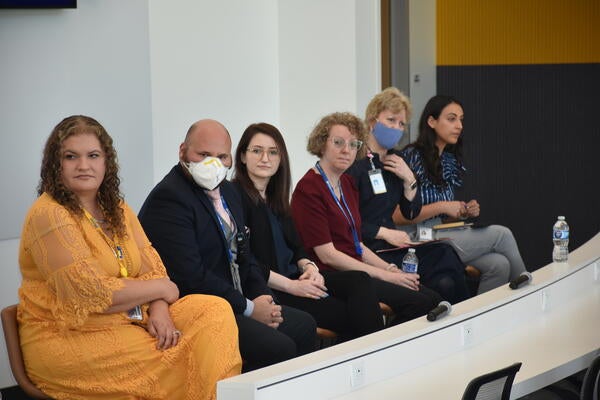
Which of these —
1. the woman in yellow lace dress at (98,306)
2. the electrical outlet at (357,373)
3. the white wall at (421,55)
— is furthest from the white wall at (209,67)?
the electrical outlet at (357,373)

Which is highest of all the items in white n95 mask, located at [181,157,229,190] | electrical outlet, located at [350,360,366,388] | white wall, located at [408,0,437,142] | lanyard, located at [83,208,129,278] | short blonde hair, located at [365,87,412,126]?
white wall, located at [408,0,437,142]

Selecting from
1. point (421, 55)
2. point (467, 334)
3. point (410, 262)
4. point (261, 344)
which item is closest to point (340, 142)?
point (410, 262)

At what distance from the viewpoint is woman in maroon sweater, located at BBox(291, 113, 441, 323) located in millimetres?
4543

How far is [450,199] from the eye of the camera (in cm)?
560

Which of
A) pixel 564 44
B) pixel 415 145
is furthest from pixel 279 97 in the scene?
Answer: pixel 564 44

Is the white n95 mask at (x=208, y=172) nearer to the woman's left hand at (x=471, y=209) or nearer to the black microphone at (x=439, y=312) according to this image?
the black microphone at (x=439, y=312)

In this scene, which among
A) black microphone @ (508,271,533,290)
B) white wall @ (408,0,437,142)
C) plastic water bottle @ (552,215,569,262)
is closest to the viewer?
black microphone @ (508,271,533,290)

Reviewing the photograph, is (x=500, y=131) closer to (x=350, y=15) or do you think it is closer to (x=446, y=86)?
(x=446, y=86)

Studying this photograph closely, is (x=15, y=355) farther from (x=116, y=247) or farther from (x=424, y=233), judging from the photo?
(x=424, y=233)

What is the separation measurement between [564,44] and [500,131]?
2.95 feet

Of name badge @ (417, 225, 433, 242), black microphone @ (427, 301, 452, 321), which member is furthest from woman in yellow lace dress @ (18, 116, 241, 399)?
name badge @ (417, 225, 433, 242)

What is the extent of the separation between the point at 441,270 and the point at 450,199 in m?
0.63

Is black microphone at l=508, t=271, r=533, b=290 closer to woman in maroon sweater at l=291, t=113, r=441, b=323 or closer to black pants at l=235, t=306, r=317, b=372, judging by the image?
woman in maroon sweater at l=291, t=113, r=441, b=323

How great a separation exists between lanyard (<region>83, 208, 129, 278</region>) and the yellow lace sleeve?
12cm
